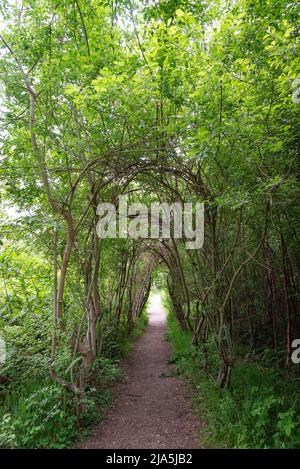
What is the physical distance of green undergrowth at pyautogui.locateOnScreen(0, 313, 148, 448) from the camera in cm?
325

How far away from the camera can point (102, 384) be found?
16.4 ft

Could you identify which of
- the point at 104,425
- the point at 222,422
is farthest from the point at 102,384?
the point at 222,422

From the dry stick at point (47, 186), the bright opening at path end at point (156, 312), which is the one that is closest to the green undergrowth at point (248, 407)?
the dry stick at point (47, 186)

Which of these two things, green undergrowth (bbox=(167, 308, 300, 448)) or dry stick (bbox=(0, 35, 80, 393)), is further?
dry stick (bbox=(0, 35, 80, 393))

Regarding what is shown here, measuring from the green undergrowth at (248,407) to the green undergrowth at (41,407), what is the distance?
144cm

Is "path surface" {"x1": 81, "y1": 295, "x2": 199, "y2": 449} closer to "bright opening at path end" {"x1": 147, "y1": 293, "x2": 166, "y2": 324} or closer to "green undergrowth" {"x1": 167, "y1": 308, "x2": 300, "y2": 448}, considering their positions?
"green undergrowth" {"x1": 167, "y1": 308, "x2": 300, "y2": 448}

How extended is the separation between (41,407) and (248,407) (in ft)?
7.81

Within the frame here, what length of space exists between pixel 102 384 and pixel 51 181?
10.9 feet

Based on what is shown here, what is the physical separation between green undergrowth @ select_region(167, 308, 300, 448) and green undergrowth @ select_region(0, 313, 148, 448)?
56.5 inches

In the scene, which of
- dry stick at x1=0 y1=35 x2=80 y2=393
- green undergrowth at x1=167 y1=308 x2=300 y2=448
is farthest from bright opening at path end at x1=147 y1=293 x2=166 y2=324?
dry stick at x1=0 y1=35 x2=80 y2=393

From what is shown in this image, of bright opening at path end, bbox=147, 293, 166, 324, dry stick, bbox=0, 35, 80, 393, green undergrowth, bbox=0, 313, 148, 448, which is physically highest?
dry stick, bbox=0, 35, 80, 393

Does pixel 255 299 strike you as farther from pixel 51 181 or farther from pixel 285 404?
pixel 51 181

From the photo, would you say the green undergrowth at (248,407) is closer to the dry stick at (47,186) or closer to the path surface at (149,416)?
the path surface at (149,416)

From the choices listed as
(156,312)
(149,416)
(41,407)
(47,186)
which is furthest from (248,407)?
(156,312)
